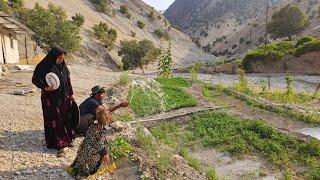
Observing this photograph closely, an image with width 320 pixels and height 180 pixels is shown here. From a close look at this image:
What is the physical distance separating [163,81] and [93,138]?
13626 mm

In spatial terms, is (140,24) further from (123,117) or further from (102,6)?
(123,117)

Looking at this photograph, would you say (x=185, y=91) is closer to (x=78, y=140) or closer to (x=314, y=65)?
(x=78, y=140)

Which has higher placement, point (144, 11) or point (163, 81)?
point (144, 11)

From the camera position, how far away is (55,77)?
24.6 ft

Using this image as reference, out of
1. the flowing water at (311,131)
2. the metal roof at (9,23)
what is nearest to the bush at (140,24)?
the metal roof at (9,23)

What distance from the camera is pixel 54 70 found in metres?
7.62

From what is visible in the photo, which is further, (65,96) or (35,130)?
(35,130)

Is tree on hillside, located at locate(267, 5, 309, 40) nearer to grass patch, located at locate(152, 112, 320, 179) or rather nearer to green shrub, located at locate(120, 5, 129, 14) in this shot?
green shrub, located at locate(120, 5, 129, 14)

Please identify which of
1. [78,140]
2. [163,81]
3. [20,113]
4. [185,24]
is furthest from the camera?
[185,24]

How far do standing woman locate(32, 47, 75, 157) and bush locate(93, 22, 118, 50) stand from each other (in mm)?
49874

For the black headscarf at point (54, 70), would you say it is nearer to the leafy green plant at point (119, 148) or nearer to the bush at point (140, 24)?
the leafy green plant at point (119, 148)

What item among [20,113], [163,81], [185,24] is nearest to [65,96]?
[20,113]

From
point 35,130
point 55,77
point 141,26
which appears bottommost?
point 35,130

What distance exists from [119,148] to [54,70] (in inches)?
77.7
